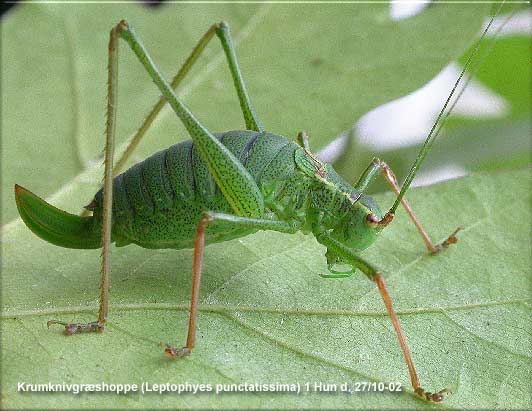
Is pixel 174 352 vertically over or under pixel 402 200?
under

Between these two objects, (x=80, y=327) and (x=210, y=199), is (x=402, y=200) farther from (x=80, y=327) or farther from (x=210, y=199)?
(x=80, y=327)

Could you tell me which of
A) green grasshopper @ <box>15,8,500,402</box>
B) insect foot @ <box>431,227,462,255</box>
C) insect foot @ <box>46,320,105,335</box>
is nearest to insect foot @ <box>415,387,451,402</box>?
green grasshopper @ <box>15,8,500,402</box>

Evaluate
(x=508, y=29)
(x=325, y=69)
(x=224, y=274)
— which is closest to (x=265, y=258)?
(x=224, y=274)

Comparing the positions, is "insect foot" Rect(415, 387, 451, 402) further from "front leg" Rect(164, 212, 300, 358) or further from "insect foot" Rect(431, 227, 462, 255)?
"insect foot" Rect(431, 227, 462, 255)

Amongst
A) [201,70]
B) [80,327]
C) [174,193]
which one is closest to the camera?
[80,327]

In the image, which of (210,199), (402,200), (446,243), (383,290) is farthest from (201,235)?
(446,243)

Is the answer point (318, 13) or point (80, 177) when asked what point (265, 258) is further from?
point (318, 13)
